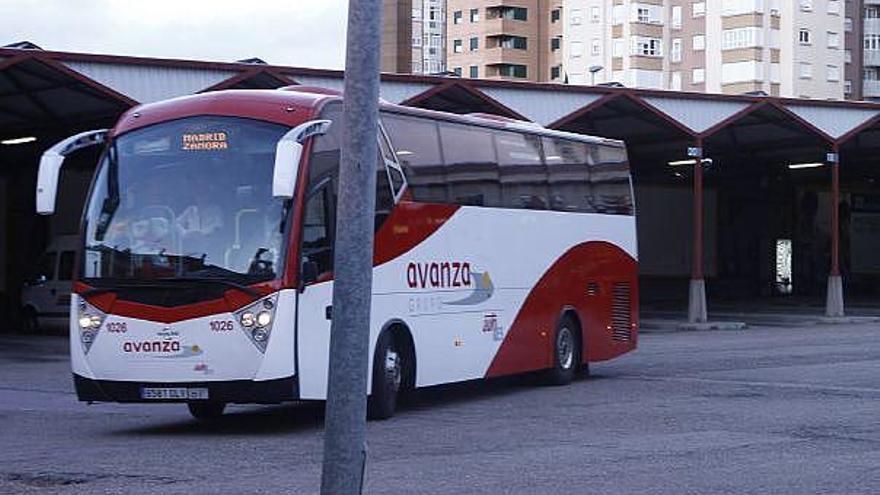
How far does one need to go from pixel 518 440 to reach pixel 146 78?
1531 centimetres

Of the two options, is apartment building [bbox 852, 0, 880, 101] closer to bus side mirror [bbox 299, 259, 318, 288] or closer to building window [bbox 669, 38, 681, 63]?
building window [bbox 669, 38, 681, 63]

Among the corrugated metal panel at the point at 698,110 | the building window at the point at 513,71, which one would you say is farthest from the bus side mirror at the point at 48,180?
the building window at the point at 513,71

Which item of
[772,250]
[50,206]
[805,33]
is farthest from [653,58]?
[50,206]

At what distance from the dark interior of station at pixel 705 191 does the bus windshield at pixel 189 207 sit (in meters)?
12.6

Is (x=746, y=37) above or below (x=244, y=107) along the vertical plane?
above

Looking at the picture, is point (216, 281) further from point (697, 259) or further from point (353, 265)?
point (697, 259)

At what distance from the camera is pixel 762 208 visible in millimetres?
57500

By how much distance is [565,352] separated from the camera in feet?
67.6

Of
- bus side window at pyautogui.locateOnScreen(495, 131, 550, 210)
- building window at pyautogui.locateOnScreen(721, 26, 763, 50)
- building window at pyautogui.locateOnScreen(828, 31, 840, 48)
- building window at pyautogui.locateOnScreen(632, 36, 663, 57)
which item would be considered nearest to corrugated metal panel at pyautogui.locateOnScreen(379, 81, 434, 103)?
bus side window at pyautogui.locateOnScreen(495, 131, 550, 210)

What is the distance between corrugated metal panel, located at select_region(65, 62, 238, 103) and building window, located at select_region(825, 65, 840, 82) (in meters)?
76.9

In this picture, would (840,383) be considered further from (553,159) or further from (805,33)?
(805,33)

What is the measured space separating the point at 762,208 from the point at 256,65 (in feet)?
108

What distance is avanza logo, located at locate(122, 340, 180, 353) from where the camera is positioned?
47.3 feet

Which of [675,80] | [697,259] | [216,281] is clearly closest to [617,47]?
[675,80]
